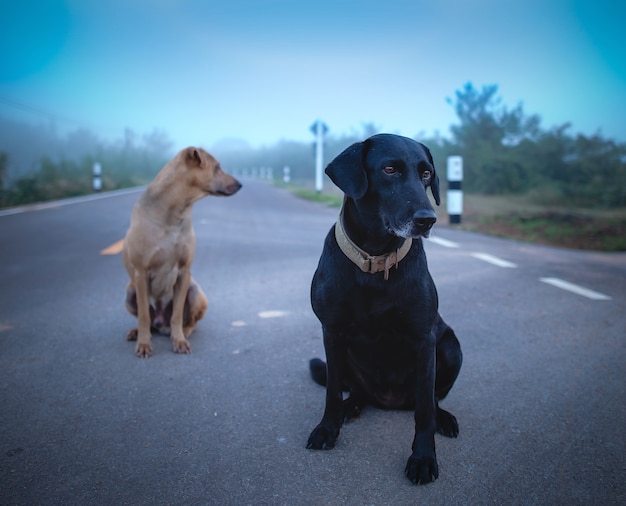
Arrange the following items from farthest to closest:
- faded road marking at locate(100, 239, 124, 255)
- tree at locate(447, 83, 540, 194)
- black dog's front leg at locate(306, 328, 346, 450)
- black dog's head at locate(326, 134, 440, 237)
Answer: tree at locate(447, 83, 540, 194) → faded road marking at locate(100, 239, 124, 255) → black dog's front leg at locate(306, 328, 346, 450) → black dog's head at locate(326, 134, 440, 237)

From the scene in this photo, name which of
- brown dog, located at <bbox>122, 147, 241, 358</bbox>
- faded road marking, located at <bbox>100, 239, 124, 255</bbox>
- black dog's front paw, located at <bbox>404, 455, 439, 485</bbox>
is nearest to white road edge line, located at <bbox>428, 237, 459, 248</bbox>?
brown dog, located at <bbox>122, 147, 241, 358</bbox>

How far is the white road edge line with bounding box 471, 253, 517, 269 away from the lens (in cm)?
546

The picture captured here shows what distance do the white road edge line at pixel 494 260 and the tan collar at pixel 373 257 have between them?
3.91m

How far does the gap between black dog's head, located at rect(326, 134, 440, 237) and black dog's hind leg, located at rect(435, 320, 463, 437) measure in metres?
0.60

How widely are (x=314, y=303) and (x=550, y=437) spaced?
3.70ft

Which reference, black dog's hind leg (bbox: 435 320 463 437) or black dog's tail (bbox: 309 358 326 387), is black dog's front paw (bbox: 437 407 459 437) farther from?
black dog's tail (bbox: 309 358 326 387)

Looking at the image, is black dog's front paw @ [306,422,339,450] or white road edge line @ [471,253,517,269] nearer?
black dog's front paw @ [306,422,339,450]

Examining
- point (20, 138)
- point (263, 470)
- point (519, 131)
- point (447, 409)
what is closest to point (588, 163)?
point (519, 131)

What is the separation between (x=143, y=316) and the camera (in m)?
3.03

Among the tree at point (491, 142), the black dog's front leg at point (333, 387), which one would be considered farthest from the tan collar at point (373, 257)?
the tree at point (491, 142)

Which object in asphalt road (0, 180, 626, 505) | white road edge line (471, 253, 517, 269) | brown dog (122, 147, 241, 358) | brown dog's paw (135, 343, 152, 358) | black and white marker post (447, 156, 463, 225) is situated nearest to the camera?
asphalt road (0, 180, 626, 505)

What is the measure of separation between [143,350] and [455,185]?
6.89 meters


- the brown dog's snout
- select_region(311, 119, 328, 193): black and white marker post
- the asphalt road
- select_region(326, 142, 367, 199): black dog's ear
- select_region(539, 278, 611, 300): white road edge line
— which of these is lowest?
the asphalt road

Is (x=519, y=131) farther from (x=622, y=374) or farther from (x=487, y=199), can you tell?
(x=622, y=374)
